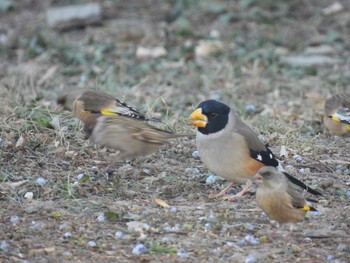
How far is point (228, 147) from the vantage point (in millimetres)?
6574

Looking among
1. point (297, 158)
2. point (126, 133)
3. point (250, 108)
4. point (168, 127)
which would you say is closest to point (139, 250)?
point (126, 133)

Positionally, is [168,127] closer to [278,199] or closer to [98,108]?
[98,108]

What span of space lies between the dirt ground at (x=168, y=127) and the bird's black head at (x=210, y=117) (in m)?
0.45

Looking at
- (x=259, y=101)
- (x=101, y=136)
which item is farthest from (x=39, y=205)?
(x=259, y=101)

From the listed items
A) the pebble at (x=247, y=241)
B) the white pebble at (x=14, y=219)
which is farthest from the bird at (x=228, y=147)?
the white pebble at (x=14, y=219)

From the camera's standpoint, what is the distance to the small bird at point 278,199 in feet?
18.9

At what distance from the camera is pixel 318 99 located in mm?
9750

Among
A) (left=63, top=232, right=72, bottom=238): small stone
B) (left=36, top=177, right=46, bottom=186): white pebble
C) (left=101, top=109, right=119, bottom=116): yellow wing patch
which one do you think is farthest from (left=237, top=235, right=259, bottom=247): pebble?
(left=101, top=109, right=119, bottom=116): yellow wing patch

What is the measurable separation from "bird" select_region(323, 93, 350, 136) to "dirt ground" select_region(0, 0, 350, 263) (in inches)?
6.1

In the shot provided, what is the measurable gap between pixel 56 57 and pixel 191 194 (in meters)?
5.65

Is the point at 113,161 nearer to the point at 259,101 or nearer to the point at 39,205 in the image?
the point at 39,205

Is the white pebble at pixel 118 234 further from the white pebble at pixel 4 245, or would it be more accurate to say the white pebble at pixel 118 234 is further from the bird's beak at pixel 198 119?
the bird's beak at pixel 198 119

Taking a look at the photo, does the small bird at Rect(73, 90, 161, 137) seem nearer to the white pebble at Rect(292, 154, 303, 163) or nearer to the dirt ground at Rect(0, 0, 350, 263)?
the dirt ground at Rect(0, 0, 350, 263)

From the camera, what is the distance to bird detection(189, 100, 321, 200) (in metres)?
6.50
